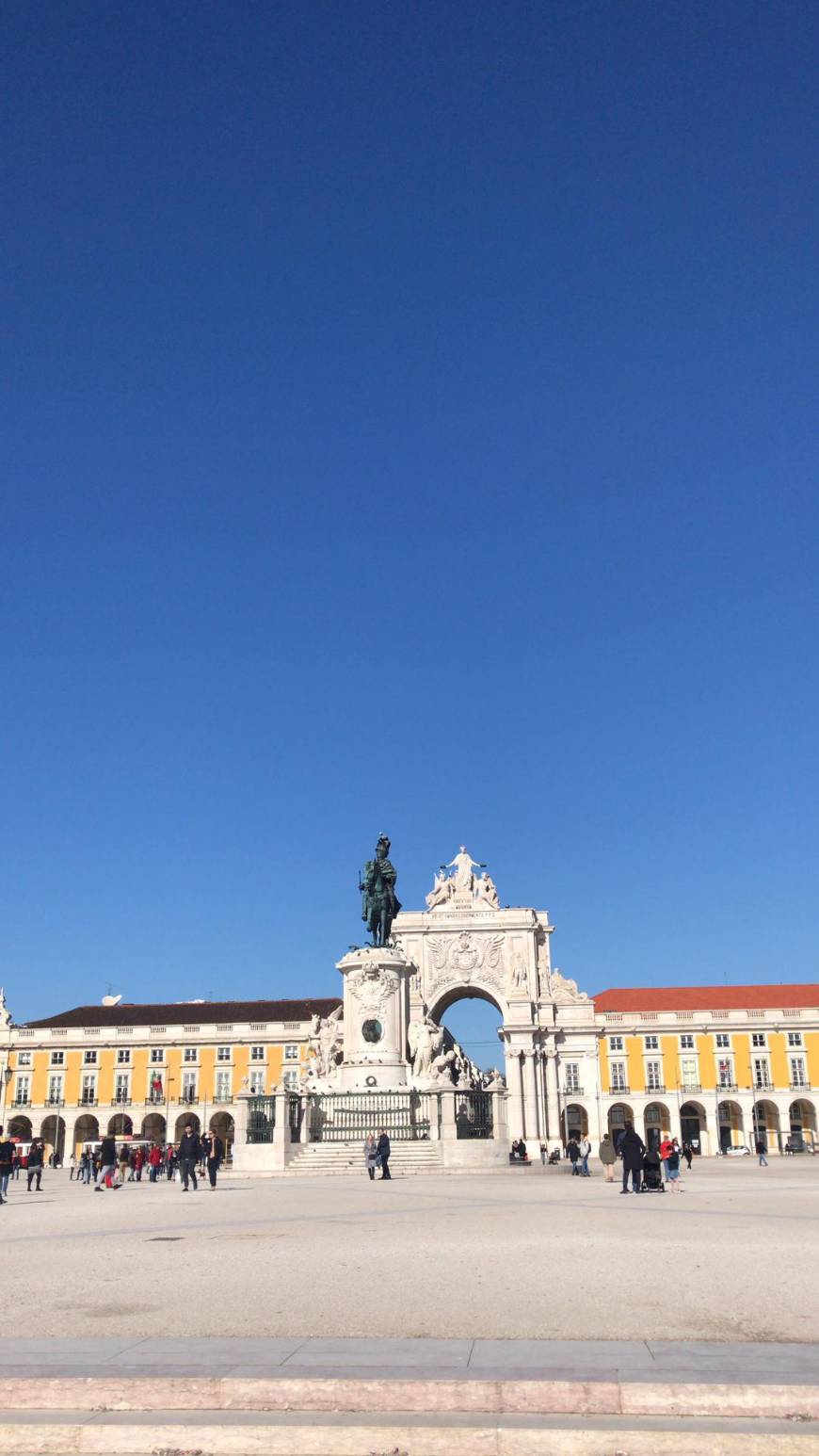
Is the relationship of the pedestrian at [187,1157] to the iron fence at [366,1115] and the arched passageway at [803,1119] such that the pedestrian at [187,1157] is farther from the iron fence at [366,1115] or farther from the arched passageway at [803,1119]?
the arched passageway at [803,1119]

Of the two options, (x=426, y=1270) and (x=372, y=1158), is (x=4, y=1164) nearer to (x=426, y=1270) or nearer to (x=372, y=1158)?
(x=372, y=1158)

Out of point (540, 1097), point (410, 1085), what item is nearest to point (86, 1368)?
point (410, 1085)

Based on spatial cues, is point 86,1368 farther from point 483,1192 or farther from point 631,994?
point 631,994

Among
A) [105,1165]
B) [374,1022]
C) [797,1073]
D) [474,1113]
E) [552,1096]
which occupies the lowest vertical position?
[105,1165]

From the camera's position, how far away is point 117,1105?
80.0 m

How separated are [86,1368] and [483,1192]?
18.0 metres

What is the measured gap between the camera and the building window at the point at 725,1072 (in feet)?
272

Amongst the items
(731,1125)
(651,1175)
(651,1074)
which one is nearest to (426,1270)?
(651,1175)

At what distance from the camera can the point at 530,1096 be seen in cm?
7894

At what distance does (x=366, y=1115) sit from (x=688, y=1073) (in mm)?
53273

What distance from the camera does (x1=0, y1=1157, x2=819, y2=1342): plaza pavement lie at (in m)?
7.85

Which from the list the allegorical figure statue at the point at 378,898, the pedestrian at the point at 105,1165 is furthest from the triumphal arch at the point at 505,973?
the pedestrian at the point at 105,1165

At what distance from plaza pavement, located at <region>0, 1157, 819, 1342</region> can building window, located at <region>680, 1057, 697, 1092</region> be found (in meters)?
66.4

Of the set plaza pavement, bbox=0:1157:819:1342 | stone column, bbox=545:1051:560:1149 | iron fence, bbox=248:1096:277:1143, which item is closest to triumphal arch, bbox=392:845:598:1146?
stone column, bbox=545:1051:560:1149
